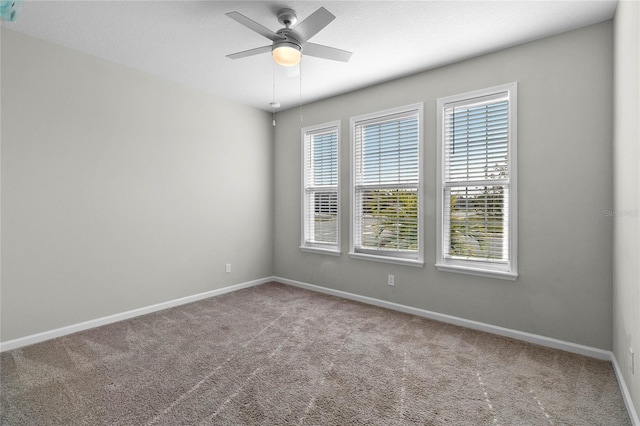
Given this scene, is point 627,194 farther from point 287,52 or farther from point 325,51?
point 287,52

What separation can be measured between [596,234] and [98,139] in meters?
4.48

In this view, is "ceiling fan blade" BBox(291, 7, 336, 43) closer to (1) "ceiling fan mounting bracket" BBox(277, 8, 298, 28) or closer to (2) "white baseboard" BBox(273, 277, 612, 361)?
(1) "ceiling fan mounting bracket" BBox(277, 8, 298, 28)

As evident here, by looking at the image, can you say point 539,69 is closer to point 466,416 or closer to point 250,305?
point 466,416

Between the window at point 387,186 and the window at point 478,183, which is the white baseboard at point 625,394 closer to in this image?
the window at point 478,183

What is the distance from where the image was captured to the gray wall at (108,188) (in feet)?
9.10

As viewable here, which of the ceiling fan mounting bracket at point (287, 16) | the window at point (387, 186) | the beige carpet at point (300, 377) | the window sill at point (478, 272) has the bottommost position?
the beige carpet at point (300, 377)

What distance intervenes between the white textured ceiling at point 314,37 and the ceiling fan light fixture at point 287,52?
296 mm

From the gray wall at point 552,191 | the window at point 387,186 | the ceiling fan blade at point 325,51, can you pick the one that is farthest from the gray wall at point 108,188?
the gray wall at point 552,191

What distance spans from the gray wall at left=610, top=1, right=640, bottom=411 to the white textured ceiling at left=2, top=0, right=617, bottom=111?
601mm

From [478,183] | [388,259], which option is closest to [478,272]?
[478,183]

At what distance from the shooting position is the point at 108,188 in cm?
331

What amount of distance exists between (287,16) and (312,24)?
0.40 m

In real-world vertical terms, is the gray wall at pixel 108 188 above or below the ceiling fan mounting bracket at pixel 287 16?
below

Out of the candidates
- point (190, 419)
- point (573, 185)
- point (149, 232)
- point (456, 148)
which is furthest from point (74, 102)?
point (573, 185)
